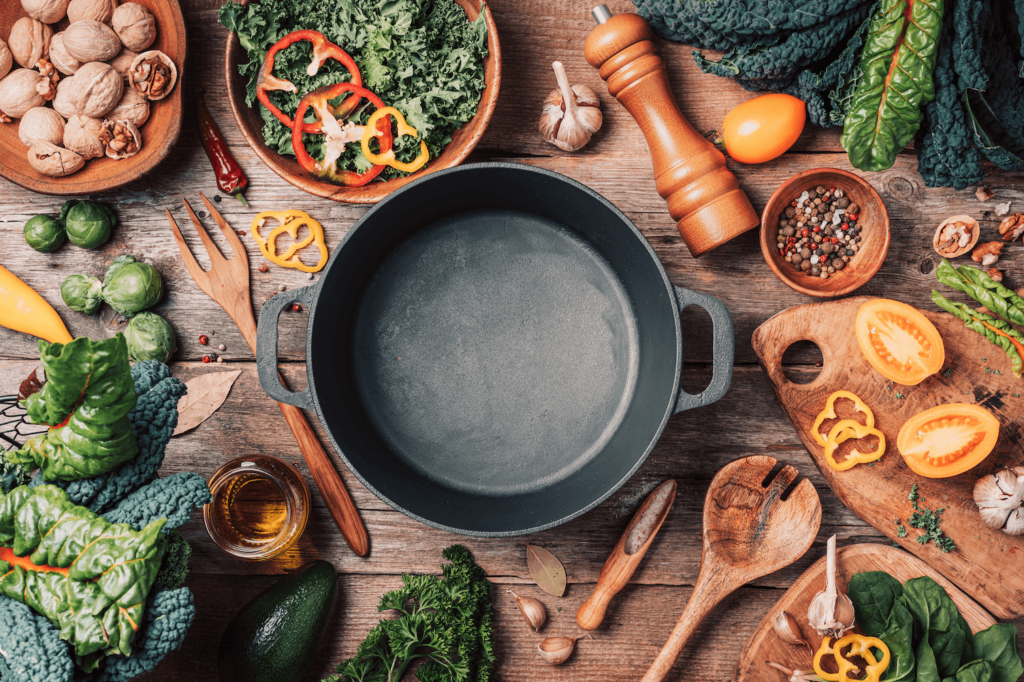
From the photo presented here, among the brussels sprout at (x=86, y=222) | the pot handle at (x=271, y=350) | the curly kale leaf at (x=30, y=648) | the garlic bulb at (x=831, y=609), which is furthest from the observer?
the brussels sprout at (x=86, y=222)

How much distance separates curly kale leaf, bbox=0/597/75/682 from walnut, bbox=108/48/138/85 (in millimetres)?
998

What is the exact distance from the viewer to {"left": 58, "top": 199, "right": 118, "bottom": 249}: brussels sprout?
1.25m

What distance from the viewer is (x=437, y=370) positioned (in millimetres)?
1271

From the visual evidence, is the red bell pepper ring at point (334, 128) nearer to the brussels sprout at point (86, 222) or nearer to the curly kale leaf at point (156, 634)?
the brussels sprout at point (86, 222)

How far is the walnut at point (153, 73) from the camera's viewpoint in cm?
118

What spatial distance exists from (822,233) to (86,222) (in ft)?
5.08

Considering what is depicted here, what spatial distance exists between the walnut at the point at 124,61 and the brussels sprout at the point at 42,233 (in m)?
0.34

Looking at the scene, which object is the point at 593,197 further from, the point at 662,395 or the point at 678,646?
the point at 678,646

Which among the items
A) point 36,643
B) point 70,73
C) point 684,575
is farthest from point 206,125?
point 684,575

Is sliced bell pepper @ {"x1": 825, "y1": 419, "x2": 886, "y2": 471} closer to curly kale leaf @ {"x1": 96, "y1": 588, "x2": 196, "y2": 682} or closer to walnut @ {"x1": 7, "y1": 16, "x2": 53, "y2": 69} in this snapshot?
curly kale leaf @ {"x1": 96, "y1": 588, "x2": 196, "y2": 682}

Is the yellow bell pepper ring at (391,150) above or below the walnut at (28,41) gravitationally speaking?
below

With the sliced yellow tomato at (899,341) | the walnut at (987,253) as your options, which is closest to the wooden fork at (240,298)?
the sliced yellow tomato at (899,341)

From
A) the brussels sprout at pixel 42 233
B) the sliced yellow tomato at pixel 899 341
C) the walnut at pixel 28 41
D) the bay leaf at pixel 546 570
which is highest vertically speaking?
the walnut at pixel 28 41

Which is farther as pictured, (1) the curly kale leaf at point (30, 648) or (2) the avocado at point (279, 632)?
(2) the avocado at point (279, 632)
